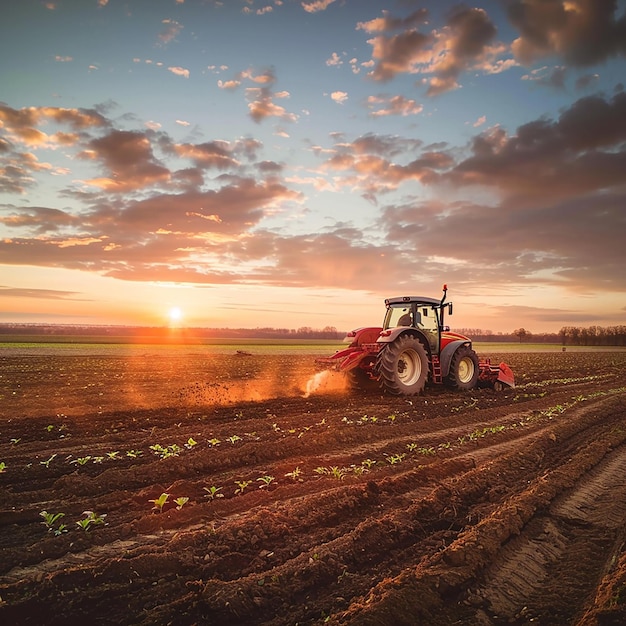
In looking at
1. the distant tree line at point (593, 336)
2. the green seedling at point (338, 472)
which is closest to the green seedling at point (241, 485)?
the green seedling at point (338, 472)

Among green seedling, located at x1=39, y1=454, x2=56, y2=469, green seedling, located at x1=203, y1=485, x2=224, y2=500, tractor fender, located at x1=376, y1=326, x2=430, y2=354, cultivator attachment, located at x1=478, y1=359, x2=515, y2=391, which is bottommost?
green seedling, located at x1=39, y1=454, x2=56, y2=469

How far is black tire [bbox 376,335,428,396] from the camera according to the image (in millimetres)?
12023

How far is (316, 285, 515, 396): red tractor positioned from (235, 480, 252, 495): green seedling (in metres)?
6.64

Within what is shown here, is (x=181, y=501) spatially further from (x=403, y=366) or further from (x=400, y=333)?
(x=403, y=366)

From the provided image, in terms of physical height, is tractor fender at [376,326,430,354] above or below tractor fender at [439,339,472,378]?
above

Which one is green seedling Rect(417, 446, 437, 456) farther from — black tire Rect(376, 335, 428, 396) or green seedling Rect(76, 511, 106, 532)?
green seedling Rect(76, 511, 106, 532)

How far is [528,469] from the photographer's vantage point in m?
6.58

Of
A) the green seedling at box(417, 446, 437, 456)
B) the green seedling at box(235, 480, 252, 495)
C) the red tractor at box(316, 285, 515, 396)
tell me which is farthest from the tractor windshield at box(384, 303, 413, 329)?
the green seedling at box(235, 480, 252, 495)

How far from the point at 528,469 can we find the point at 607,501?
1.18 m

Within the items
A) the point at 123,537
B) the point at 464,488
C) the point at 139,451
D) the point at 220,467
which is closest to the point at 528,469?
the point at 464,488

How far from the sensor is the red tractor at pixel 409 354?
12.2 meters

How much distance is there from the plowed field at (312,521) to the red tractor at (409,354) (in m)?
2.53

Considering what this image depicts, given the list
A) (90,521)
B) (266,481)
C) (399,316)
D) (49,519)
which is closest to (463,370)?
(399,316)

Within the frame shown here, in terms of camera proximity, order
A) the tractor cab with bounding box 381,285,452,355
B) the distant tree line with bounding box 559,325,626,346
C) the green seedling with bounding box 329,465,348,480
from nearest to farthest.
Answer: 1. the green seedling with bounding box 329,465,348,480
2. the tractor cab with bounding box 381,285,452,355
3. the distant tree line with bounding box 559,325,626,346
